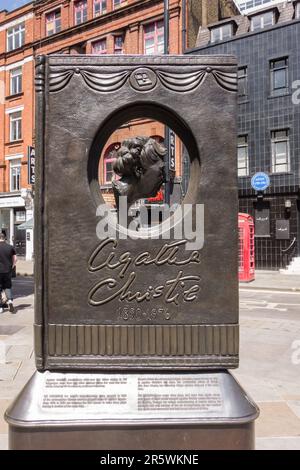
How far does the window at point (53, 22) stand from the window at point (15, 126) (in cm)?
587

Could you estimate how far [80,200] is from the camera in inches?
122

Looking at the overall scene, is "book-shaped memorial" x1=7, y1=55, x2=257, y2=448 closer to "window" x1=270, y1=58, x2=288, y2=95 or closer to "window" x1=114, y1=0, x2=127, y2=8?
"window" x1=270, y1=58, x2=288, y2=95

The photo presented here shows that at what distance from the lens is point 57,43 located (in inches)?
1113

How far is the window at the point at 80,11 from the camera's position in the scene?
27.2 metres

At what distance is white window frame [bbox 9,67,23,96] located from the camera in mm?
30422

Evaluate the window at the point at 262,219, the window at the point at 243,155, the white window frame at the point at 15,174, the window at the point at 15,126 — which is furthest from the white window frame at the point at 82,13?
the window at the point at 262,219

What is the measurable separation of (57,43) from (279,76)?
15169mm

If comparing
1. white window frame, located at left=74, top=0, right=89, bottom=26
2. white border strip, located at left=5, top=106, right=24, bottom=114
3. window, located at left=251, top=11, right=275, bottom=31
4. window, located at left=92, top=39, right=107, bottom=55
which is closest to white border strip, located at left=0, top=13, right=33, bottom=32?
white window frame, located at left=74, top=0, right=89, bottom=26

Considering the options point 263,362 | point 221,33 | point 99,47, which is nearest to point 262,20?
point 221,33

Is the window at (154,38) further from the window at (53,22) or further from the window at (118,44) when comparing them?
the window at (53,22)

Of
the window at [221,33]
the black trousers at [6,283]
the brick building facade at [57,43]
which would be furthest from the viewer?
the brick building facade at [57,43]

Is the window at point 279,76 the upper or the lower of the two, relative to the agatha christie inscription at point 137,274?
upper

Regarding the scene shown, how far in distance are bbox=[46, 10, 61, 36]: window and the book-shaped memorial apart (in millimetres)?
28932

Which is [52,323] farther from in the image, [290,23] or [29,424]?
[290,23]
